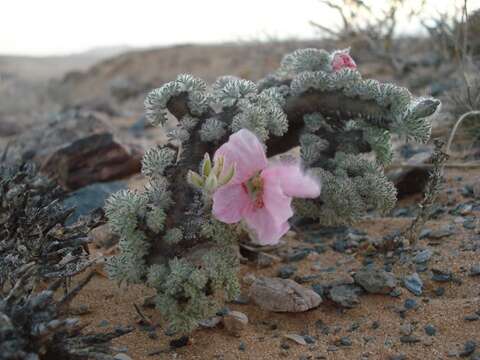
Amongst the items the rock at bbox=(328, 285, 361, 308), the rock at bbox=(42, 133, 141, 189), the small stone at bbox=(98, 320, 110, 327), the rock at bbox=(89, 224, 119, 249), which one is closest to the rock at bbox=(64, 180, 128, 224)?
the rock at bbox=(89, 224, 119, 249)

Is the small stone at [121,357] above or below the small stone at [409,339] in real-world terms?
below

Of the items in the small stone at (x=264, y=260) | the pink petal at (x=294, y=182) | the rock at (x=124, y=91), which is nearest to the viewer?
the pink petal at (x=294, y=182)

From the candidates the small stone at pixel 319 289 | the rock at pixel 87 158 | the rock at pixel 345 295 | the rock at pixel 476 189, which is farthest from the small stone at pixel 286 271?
the rock at pixel 87 158

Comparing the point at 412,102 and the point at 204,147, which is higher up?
the point at 412,102

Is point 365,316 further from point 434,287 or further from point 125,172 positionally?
point 125,172

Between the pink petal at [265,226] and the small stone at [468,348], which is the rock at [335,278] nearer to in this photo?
the small stone at [468,348]

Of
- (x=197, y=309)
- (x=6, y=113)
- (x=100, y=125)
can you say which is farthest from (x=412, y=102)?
(x=6, y=113)

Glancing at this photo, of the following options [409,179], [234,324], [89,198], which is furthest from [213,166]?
[89,198]
